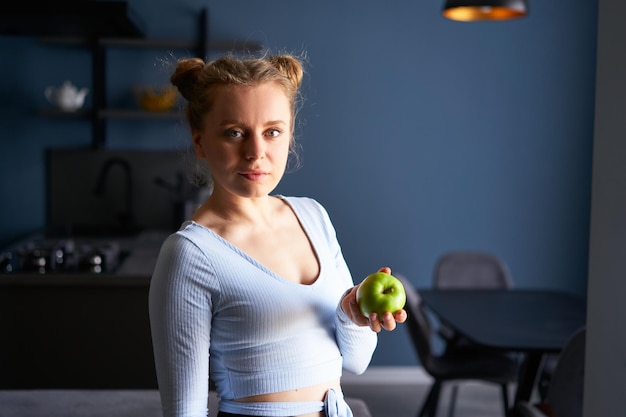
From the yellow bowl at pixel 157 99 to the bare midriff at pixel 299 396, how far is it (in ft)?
11.1

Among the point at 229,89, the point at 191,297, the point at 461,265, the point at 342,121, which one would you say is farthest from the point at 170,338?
the point at 342,121

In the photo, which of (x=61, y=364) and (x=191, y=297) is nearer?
(x=191, y=297)

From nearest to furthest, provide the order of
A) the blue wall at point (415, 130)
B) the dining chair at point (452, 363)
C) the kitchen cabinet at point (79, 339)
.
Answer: the kitchen cabinet at point (79, 339) < the dining chair at point (452, 363) < the blue wall at point (415, 130)

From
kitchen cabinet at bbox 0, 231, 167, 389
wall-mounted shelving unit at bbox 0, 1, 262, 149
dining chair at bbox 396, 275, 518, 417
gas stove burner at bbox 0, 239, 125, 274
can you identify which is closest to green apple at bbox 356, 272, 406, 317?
kitchen cabinet at bbox 0, 231, 167, 389

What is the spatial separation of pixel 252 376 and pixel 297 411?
0.09 meters

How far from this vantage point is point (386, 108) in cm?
475

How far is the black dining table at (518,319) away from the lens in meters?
2.88

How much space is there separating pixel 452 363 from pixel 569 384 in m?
1.07

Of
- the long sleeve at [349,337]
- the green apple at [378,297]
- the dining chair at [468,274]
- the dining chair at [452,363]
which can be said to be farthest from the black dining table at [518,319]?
the green apple at [378,297]

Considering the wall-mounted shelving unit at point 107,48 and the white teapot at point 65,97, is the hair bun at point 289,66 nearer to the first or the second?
the wall-mounted shelving unit at point 107,48

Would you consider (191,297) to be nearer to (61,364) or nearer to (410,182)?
(61,364)

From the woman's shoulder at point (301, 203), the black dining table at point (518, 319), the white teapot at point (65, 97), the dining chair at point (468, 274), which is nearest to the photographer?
the woman's shoulder at point (301, 203)

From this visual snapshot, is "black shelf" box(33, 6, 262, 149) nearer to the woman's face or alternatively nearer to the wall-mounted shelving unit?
the wall-mounted shelving unit

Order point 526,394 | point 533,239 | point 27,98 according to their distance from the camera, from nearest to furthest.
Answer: point 526,394, point 27,98, point 533,239
